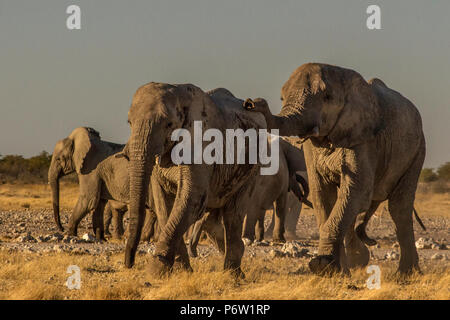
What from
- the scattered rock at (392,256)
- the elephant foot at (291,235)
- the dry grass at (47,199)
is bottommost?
the dry grass at (47,199)

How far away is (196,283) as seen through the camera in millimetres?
9609

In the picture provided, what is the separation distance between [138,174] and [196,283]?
1.35 m

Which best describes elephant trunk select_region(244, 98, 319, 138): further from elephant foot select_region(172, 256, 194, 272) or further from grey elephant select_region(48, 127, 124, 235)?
grey elephant select_region(48, 127, 124, 235)

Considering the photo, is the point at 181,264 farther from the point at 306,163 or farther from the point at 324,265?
the point at 306,163

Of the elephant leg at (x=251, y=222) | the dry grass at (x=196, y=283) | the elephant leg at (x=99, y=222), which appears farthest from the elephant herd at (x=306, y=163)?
the elephant leg at (x=99, y=222)

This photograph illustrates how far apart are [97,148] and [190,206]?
983 centimetres

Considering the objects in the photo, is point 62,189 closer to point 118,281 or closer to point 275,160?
point 275,160

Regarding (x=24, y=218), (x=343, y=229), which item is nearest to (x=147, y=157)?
(x=343, y=229)

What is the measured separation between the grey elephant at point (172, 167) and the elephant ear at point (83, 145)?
28.5ft

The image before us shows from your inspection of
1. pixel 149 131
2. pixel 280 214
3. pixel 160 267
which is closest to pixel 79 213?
pixel 280 214

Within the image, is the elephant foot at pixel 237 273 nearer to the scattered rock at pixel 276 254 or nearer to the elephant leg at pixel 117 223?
the scattered rock at pixel 276 254

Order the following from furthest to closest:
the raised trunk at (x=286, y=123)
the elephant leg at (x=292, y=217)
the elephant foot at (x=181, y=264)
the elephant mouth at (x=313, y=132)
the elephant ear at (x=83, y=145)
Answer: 1. the elephant leg at (x=292, y=217)
2. the elephant ear at (x=83, y=145)
3. the elephant foot at (x=181, y=264)
4. the elephant mouth at (x=313, y=132)
5. the raised trunk at (x=286, y=123)

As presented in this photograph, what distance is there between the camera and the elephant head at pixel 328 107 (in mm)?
10117
